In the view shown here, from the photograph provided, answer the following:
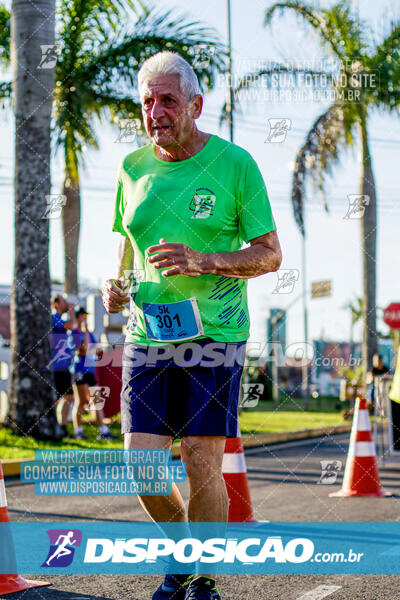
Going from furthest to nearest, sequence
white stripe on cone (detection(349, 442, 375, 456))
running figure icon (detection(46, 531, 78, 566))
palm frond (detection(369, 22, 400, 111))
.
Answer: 1. palm frond (detection(369, 22, 400, 111))
2. white stripe on cone (detection(349, 442, 375, 456))
3. running figure icon (detection(46, 531, 78, 566))

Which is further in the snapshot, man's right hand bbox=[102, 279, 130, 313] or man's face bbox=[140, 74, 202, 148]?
man's right hand bbox=[102, 279, 130, 313]

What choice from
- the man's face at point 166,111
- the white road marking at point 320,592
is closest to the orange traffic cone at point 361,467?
the white road marking at point 320,592

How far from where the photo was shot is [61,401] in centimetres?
1131

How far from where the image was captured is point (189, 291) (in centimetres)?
337

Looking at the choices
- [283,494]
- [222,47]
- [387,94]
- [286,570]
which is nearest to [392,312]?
[387,94]

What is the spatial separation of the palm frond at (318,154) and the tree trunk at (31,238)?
8658 millimetres

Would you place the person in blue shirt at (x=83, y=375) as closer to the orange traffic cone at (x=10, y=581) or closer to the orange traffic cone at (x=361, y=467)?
the orange traffic cone at (x=361, y=467)

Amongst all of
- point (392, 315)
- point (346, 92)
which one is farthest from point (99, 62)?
point (392, 315)

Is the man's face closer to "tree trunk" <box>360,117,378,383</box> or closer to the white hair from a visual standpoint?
the white hair

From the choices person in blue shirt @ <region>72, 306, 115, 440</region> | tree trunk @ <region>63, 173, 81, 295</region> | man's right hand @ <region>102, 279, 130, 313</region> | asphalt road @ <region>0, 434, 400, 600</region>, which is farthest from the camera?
tree trunk @ <region>63, 173, 81, 295</region>

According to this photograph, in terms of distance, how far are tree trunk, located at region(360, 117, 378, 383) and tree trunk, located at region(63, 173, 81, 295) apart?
6323 millimetres

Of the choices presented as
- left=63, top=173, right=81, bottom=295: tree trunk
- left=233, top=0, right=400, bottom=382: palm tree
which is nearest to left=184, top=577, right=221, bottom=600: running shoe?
left=63, top=173, right=81, bottom=295: tree trunk

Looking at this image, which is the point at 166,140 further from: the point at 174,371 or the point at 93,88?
the point at 93,88

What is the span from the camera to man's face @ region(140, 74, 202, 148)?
11.1 feet
